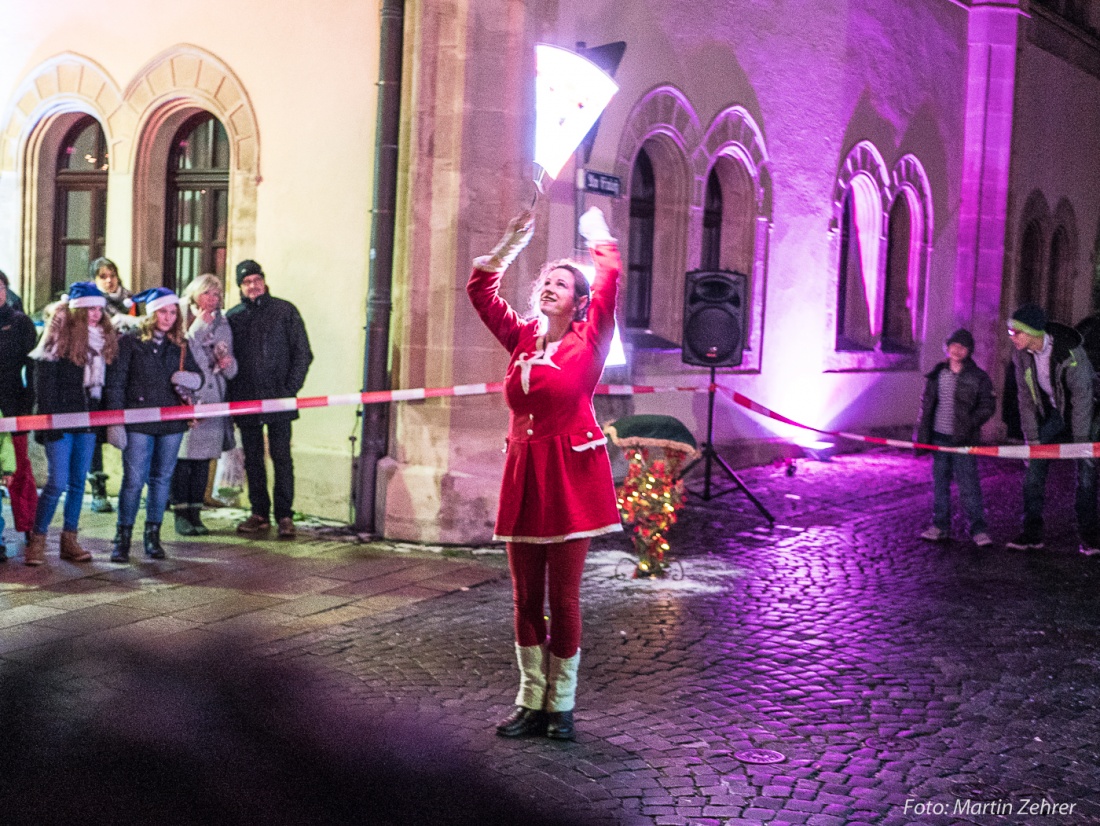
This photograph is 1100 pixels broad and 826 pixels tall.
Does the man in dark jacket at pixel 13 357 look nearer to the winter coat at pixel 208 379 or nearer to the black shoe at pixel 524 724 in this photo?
the winter coat at pixel 208 379

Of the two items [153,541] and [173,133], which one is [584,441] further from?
[173,133]

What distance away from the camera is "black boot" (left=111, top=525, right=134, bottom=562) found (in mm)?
8719

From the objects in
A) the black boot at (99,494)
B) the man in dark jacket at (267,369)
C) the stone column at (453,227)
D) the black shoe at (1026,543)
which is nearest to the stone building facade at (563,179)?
the stone column at (453,227)

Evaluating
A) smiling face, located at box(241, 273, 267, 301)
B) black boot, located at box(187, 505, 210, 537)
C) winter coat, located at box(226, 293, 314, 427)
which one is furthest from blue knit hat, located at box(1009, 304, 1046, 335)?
black boot, located at box(187, 505, 210, 537)

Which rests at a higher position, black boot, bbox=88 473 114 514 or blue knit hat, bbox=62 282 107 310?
blue knit hat, bbox=62 282 107 310

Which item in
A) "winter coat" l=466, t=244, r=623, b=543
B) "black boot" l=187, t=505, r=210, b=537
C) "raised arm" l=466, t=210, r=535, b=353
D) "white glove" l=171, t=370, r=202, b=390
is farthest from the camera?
"black boot" l=187, t=505, r=210, b=537

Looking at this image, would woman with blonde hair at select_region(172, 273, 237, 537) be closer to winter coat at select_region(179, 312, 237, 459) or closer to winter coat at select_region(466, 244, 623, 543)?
winter coat at select_region(179, 312, 237, 459)

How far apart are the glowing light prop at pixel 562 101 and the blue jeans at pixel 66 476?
3.84 metres

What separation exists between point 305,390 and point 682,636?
15.6ft

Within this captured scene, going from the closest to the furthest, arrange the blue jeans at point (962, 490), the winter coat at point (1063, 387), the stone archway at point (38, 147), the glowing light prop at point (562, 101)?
the winter coat at point (1063, 387)
the glowing light prop at point (562, 101)
the blue jeans at point (962, 490)
the stone archway at point (38, 147)

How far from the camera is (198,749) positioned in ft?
16.7

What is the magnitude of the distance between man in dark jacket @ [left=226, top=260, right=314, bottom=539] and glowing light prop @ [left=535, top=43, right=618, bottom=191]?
2.20m

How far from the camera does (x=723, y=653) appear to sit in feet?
22.5

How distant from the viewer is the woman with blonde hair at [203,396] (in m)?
9.73
